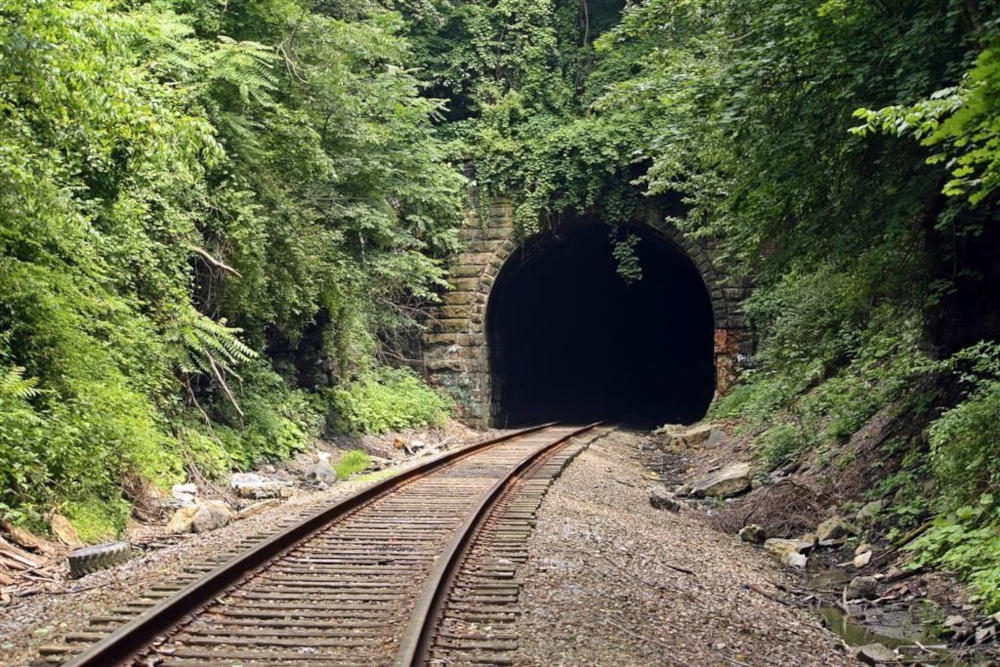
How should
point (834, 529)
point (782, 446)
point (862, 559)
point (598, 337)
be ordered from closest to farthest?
point (862, 559)
point (834, 529)
point (782, 446)
point (598, 337)

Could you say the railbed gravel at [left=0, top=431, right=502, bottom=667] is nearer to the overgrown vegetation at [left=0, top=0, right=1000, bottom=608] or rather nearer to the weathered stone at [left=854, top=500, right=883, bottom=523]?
the overgrown vegetation at [left=0, top=0, right=1000, bottom=608]

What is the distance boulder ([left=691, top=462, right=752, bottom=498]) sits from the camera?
37.3 feet

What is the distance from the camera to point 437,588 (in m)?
5.39

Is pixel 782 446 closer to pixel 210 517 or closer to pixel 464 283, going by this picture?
pixel 210 517

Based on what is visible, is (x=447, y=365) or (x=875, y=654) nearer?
(x=875, y=654)

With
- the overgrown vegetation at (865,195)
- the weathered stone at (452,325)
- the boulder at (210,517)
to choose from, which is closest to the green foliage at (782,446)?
the overgrown vegetation at (865,195)

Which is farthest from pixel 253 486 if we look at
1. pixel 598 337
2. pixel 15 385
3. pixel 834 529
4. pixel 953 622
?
pixel 598 337

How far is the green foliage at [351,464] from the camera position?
481 inches

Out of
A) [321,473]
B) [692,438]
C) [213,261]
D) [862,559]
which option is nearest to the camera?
[862,559]

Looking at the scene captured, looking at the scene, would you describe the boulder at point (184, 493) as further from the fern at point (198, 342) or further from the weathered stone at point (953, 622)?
the weathered stone at point (953, 622)

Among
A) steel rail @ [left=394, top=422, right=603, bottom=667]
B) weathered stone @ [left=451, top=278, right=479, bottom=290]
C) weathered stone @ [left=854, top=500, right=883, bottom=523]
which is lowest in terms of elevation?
steel rail @ [left=394, top=422, right=603, bottom=667]

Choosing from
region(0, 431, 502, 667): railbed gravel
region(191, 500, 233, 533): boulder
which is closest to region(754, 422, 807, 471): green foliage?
region(0, 431, 502, 667): railbed gravel

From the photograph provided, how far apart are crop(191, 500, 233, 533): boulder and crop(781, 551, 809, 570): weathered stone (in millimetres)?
5072

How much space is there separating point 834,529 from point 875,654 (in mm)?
3172
